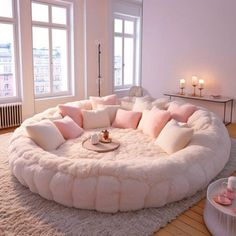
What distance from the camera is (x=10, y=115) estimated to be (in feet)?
17.7

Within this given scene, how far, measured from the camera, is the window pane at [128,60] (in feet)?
26.6

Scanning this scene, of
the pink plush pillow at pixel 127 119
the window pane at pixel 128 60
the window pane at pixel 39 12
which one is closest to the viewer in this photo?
the pink plush pillow at pixel 127 119

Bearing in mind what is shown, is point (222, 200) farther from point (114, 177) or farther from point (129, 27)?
point (129, 27)

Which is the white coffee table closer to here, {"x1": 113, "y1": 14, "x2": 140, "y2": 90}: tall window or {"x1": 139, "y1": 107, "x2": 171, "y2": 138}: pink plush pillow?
{"x1": 139, "y1": 107, "x2": 171, "y2": 138}: pink plush pillow

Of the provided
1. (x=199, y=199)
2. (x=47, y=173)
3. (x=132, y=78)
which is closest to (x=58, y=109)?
(x=47, y=173)

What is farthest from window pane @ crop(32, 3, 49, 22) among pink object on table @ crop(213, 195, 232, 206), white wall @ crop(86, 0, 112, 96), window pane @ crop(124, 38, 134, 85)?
pink object on table @ crop(213, 195, 232, 206)

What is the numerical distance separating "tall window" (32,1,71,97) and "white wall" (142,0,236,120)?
2.02m

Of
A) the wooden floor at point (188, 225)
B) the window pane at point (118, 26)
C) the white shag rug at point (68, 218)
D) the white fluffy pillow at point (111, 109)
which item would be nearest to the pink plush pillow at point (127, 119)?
the white fluffy pillow at point (111, 109)

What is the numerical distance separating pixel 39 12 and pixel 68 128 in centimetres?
330

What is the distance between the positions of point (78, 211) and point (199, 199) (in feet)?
3.77

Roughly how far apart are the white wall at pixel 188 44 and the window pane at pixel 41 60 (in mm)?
2501

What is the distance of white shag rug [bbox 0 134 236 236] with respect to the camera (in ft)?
7.02

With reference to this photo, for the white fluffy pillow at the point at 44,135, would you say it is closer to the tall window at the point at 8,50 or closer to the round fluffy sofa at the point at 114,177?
the round fluffy sofa at the point at 114,177

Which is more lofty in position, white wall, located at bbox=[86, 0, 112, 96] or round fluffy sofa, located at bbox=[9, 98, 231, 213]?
white wall, located at bbox=[86, 0, 112, 96]
